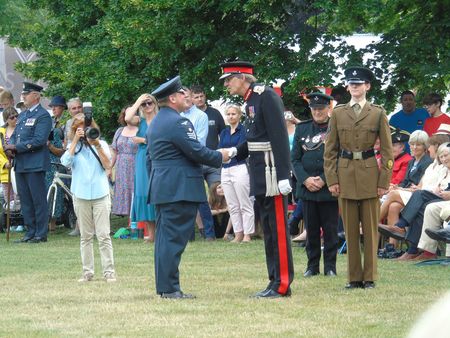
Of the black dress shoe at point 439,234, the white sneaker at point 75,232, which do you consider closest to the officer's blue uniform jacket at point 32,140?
the white sneaker at point 75,232

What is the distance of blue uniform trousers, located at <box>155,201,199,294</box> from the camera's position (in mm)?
8445

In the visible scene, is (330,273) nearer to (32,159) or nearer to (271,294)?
(271,294)

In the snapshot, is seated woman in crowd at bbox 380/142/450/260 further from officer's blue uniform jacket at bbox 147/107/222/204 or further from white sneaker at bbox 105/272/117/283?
officer's blue uniform jacket at bbox 147/107/222/204

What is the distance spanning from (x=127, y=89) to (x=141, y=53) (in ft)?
3.84

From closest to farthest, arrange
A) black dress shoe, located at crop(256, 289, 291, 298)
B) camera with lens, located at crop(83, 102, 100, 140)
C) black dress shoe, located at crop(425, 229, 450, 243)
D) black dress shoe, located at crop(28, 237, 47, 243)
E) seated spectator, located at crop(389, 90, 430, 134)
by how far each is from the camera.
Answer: black dress shoe, located at crop(256, 289, 291, 298) → camera with lens, located at crop(83, 102, 100, 140) → black dress shoe, located at crop(425, 229, 450, 243) → seated spectator, located at crop(389, 90, 430, 134) → black dress shoe, located at crop(28, 237, 47, 243)

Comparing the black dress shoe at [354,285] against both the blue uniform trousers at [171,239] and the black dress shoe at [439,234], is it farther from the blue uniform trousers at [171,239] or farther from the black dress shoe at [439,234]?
the black dress shoe at [439,234]

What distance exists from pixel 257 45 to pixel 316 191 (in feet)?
22.2

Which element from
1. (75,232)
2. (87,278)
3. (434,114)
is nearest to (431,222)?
(434,114)

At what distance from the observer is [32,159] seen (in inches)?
627

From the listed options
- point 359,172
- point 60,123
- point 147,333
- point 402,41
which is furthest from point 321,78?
point 147,333

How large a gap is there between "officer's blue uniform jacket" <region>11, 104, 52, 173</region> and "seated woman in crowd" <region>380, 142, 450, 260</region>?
19.5 ft

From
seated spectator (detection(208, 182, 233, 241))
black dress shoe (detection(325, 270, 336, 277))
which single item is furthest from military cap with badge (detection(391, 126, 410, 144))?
black dress shoe (detection(325, 270, 336, 277))

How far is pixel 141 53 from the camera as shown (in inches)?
673

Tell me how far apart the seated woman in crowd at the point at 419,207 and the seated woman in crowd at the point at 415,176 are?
19 cm
